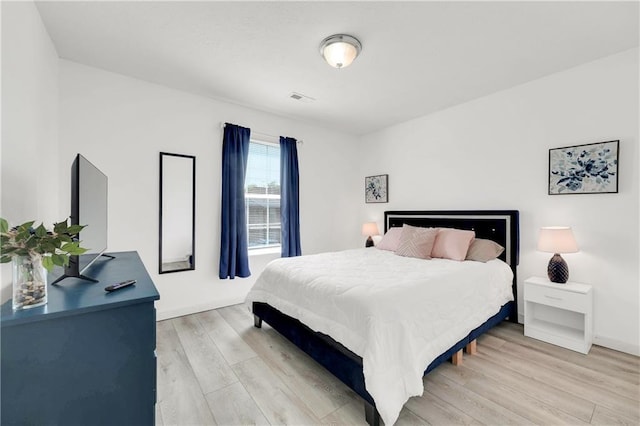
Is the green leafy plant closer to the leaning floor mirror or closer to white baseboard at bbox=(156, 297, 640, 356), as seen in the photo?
the leaning floor mirror

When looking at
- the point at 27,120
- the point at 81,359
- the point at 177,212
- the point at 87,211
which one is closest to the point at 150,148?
the point at 177,212

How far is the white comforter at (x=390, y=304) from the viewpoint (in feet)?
5.13

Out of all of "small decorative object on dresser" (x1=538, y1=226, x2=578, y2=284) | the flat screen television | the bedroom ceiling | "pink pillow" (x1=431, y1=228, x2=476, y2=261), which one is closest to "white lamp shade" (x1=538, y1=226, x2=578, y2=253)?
"small decorative object on dresser" (x1=538, y1=226, x2=578, y2=284)

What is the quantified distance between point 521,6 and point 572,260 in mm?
2300

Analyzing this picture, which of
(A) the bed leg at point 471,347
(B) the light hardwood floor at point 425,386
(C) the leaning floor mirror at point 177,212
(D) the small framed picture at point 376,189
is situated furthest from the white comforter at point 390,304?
(D) the small framed picture at point 376,189

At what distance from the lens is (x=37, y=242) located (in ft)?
3.23

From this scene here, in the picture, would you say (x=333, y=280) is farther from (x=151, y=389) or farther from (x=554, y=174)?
(x=554, y=174)

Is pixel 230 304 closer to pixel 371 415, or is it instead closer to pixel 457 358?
pixel 371 415

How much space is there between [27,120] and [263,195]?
2484mm

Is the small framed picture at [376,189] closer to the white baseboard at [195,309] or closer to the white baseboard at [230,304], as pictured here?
the white baseboard at [230,304]

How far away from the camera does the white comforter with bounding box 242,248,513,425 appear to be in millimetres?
1562

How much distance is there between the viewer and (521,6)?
1874 millimetres

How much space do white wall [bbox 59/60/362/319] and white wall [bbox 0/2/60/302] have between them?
227 millimetres

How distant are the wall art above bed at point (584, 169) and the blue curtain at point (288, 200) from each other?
3.01 metres
